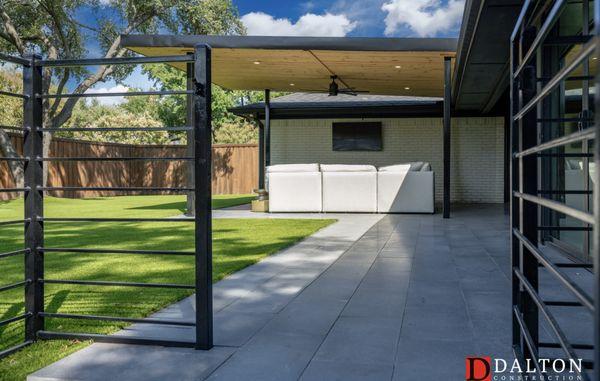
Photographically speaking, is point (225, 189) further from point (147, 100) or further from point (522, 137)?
point (147, 100)

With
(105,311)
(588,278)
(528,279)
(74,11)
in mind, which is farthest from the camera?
(74,11)

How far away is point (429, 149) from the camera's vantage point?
45.8 feet

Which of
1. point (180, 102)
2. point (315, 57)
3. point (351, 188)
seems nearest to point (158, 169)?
point (351, 188)

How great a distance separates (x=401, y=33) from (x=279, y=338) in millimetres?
91043

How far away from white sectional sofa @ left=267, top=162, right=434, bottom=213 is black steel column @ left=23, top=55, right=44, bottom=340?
309 inches

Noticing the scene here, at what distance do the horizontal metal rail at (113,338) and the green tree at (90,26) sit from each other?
15.8m

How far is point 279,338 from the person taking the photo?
2576 mm

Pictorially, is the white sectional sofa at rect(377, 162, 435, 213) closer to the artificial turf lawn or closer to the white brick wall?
the artificial turf lawn

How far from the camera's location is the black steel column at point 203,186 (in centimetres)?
239

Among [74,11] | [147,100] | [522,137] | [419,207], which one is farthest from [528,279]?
[147,100]

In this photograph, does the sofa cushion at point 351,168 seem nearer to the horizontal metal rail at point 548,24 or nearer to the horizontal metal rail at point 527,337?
the horizontal metal rail at point 527,337

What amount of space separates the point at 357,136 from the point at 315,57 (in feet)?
18.7

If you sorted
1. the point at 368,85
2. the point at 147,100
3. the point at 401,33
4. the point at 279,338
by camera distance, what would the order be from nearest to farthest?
the point at 279,338 → the point at 368,85 → the point at 147,100 → the point at 401,33

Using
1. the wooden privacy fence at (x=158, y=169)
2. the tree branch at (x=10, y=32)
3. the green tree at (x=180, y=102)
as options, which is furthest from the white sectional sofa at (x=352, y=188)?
the green tree at (x=180, y=102)
